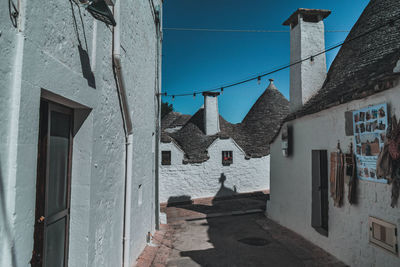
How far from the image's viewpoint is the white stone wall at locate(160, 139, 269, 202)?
14.8 m

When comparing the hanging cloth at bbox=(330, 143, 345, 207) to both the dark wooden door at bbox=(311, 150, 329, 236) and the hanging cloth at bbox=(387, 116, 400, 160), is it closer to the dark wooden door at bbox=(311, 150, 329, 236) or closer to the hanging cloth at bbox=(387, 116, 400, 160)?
the dark wooden door at bbox=(311, 150, 329, 236)

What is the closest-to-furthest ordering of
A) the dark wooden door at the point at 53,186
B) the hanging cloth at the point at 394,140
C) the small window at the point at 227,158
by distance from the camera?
the dark wooden door at the point at 53,186 → the hanging cloth at the point at 394,140 → the small window at the point at 227,158

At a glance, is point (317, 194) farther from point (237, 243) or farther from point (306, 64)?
point (306, 64)

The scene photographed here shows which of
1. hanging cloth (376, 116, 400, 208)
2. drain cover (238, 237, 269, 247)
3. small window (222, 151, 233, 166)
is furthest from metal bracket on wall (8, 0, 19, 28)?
small window (222, 151, 233, 166)

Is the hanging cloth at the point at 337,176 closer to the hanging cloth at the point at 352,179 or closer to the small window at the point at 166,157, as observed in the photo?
the hanging cloth at the point at 352,179

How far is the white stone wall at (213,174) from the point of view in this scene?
48.6ft

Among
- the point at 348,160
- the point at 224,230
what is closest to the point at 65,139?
the point at 348,160

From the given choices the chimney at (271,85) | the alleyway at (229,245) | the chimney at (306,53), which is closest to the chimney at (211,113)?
the chimney at (271,85)

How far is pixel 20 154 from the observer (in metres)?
1.92

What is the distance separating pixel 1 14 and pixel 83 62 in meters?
1.18

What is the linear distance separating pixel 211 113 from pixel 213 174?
14.0 ft

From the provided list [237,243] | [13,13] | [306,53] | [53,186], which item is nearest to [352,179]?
[237,243]

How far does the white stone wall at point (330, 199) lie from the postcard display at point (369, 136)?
145 millimetres

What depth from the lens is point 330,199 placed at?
623 centimetres
